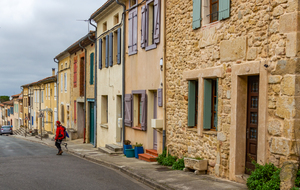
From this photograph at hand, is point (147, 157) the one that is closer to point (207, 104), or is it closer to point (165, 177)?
point (165, 177)

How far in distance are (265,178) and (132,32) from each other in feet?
29.3

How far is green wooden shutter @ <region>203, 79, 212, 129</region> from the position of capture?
30.3 ft

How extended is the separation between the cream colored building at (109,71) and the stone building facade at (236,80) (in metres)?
5.27

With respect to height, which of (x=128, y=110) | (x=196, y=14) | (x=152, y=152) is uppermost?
(x=196, y=14)

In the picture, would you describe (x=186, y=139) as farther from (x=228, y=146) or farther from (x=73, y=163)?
(x=73, y=163)

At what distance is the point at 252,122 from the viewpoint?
7.80 meters

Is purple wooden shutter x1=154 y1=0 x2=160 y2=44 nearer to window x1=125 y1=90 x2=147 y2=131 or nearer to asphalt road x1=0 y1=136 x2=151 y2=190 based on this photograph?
window x1=125 y1=90 x2=147 y2=131

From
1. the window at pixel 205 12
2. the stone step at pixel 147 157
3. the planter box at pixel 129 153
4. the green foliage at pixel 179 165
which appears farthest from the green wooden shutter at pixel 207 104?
the planter box at pixel 129 153

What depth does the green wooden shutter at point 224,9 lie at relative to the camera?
320 inches

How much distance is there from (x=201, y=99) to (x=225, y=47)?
1.61 metres

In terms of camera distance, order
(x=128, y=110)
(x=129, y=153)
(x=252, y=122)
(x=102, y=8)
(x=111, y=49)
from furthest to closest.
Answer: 1. (x=102, y=8)
2. (x=111, y=49)
3. (x=128, y=110)
4. (x=129, y=153)
5. (x=252, y=122)

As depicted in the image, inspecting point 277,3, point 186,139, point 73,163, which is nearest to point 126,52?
point 73,163

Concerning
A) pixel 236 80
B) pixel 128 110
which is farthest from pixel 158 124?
pixel 236 80

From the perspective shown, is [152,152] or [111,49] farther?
[111,49]
